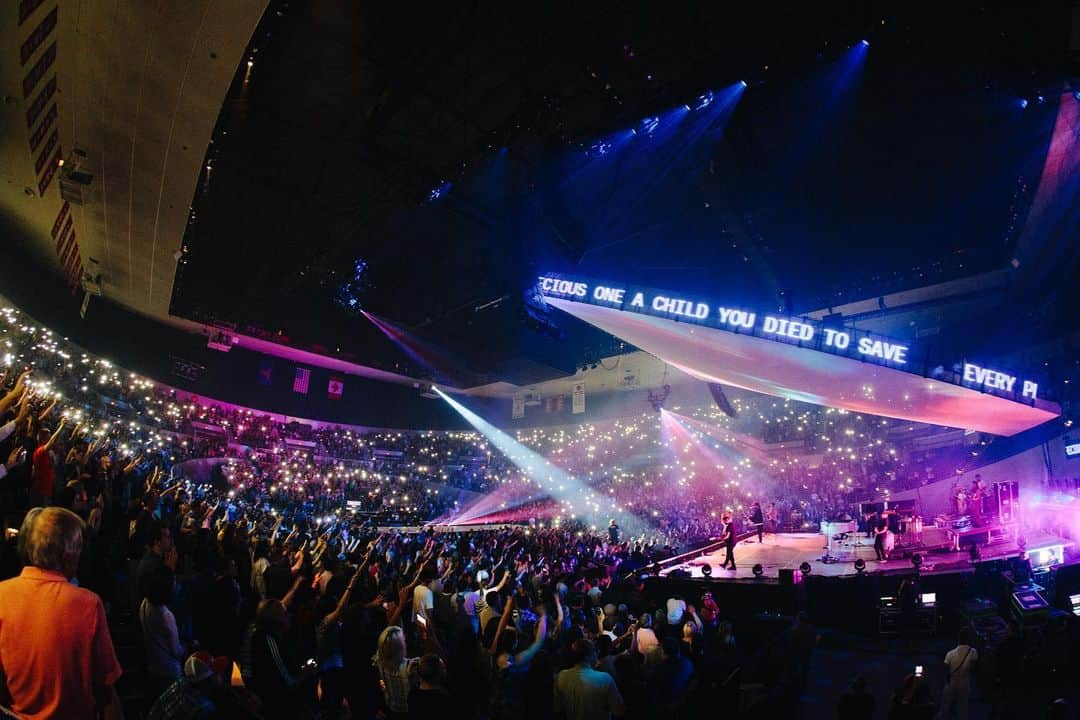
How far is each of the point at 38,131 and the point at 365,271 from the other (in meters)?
5.55

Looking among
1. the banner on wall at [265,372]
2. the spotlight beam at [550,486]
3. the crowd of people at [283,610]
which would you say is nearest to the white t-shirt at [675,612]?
the crowd of people at [283,610]

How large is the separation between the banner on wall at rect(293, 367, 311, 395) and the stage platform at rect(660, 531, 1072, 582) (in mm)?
14642

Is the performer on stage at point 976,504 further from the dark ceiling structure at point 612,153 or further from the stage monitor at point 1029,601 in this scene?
the dark ceiling structure at point 612,153

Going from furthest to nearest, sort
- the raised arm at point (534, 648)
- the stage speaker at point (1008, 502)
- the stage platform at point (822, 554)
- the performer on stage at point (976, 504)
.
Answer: the performer on stage at point (976, 504)
the stage speaker at point (1008, 502)
the stage platform at point (822, 554)
the raised arm at point (534, 648)

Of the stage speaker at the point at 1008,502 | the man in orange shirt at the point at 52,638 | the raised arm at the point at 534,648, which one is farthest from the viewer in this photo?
the stage speaker at the point at 1008,502

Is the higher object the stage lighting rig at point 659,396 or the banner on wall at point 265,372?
the banner on wall at point 265,372

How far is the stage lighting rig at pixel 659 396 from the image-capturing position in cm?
1861

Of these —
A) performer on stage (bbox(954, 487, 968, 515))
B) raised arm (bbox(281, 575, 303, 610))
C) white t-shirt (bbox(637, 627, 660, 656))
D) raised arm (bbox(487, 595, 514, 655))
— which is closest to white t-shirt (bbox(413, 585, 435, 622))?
raised arm (bbox(487, 595, 514, 655))

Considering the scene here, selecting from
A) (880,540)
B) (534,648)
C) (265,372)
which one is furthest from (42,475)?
(265,372)

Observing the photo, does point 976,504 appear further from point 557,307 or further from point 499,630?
point 499,630

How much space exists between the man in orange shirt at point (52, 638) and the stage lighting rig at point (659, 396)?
17.6 m

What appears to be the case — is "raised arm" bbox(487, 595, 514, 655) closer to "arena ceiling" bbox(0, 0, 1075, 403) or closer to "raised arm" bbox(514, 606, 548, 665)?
"raised arm" bbox(514, 606, 548, 665)

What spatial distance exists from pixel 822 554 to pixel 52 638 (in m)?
11.9

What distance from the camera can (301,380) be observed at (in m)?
20.4
